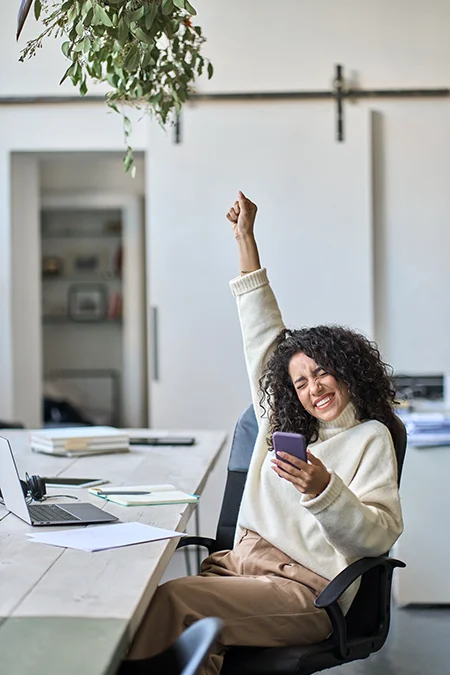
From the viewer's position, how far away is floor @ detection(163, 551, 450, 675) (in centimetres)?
318

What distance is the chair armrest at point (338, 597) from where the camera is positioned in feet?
6.52

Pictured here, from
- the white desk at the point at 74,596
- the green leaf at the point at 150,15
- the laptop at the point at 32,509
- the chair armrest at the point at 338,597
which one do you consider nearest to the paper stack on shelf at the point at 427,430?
the white desk at the point at 74,596

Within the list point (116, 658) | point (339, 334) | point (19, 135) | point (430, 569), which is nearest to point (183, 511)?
point (339, 334)

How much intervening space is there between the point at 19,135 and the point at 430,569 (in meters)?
3.00

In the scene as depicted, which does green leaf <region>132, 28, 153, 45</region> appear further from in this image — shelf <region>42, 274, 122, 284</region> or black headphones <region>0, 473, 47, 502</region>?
shelf <region>42, 274, 122, 284</region>

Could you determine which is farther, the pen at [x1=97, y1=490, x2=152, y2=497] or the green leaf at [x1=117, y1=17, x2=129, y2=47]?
the pen at [x1=97, y1=490, x2=152, y2=497]

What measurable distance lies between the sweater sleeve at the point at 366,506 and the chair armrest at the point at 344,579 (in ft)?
0.07

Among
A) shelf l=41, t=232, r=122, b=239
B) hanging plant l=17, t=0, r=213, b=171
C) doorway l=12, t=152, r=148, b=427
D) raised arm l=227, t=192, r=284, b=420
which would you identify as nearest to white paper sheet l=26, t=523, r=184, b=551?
raised arm l=227, t=192, r=284, b=420

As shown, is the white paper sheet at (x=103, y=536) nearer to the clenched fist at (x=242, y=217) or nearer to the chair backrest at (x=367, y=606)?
the chair backrest at (x=367, y=606)

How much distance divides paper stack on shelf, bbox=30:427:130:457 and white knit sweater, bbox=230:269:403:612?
3.26 ft

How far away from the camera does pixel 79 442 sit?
336 cm

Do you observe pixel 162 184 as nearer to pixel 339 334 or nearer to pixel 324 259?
pixel 324 259

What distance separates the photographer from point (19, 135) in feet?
16.1

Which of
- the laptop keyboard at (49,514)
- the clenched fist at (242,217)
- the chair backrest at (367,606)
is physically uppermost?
the clenched fist at (242,217)
